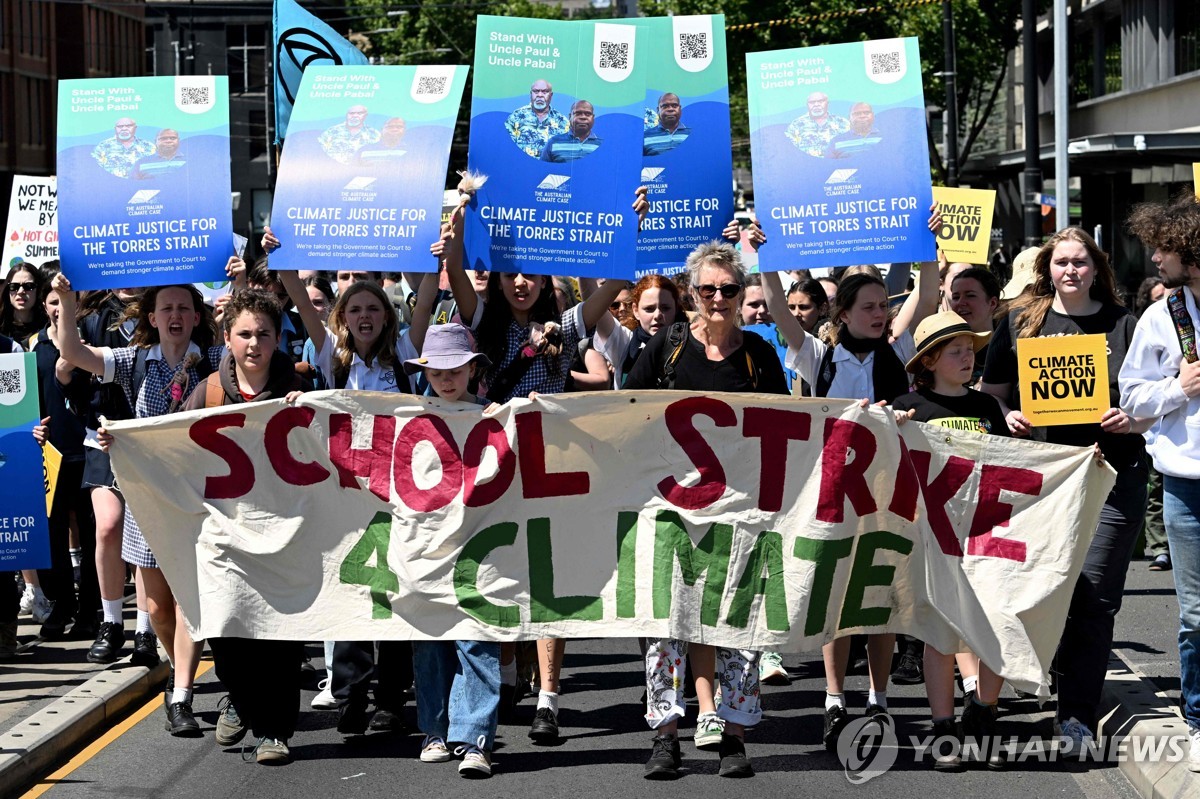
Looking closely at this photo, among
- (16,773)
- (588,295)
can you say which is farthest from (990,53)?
(16,773)

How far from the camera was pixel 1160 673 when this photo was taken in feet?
25.6

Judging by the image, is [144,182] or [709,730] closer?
[709,730]

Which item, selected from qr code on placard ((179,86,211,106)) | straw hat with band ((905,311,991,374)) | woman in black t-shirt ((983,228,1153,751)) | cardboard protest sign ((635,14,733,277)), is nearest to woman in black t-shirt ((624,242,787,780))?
straw hat with band ((905,311,991,374))

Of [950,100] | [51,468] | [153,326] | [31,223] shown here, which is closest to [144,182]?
[153,326]

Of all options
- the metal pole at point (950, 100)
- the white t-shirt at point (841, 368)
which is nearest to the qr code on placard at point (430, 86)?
the white t-shirt at point (841, 368)

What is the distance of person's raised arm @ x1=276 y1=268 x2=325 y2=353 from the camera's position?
→ 25.4 ft

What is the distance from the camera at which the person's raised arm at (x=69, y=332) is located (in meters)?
7.68

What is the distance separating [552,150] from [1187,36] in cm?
2777

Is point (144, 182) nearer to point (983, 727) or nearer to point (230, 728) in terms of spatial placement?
point (230, 728)

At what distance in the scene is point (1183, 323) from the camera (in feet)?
20.0

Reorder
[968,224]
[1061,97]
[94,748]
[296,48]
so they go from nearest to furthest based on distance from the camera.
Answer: [94,748] → [296,48] → [968,224] → [1061,97]

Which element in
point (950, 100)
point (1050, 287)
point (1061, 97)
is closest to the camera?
point (1050, 287)

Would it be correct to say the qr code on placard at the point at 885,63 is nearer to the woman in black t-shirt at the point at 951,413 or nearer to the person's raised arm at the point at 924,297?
the person's raised arm at the point at 924,297

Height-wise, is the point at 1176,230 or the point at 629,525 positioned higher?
the point at 1176,230
